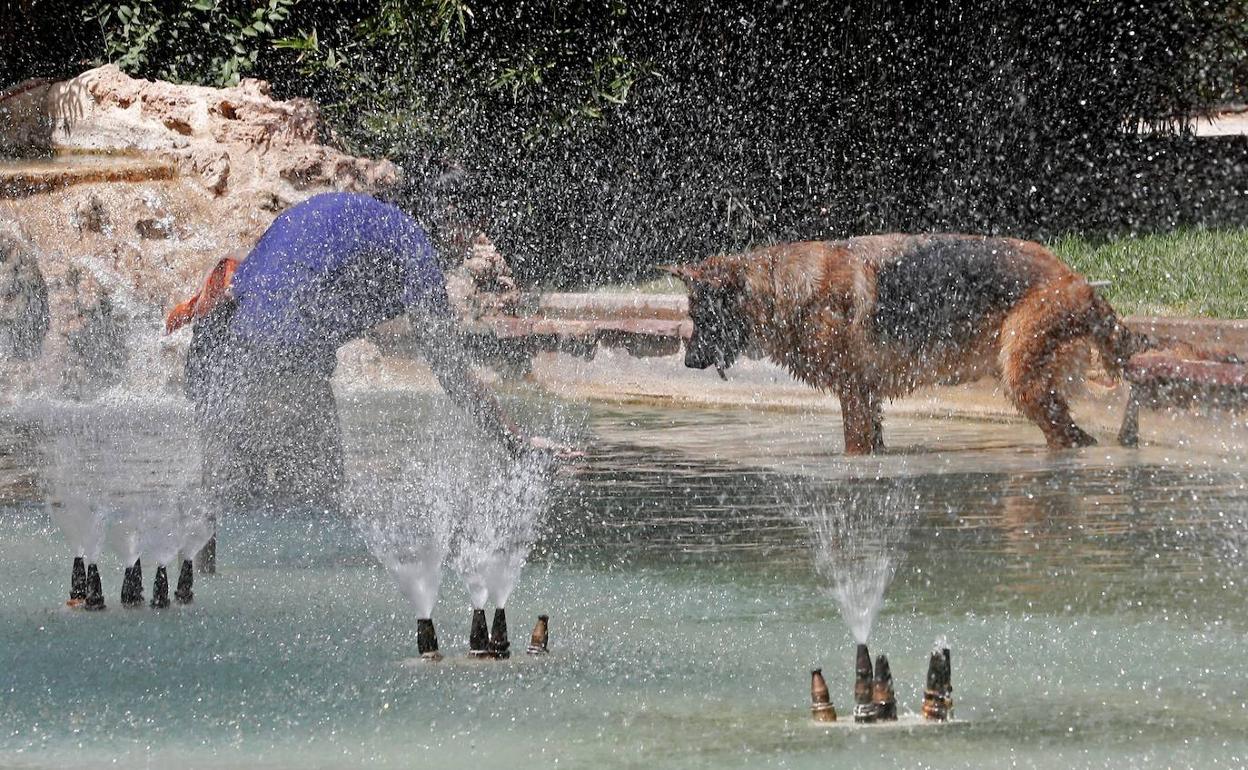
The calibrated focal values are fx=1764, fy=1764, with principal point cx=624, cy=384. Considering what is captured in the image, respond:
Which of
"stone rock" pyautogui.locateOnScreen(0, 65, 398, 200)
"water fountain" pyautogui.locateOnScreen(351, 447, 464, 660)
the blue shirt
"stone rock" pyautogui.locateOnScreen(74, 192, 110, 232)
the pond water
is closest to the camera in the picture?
the pond water

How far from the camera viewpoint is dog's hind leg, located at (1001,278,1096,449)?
27.9 feet

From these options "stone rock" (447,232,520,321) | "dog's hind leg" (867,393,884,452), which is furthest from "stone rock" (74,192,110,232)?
"dog's hind leg" (867,393,884,452)

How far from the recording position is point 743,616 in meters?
5.09

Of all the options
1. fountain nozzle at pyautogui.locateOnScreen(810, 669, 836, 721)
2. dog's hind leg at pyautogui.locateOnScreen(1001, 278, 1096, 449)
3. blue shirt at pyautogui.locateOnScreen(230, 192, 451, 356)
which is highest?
blue shirt at pyautogui.locateOnScreen(230, 192, 451, 356)

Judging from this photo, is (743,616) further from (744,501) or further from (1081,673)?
(744,501)

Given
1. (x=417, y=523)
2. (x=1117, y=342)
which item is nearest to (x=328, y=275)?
(x=417, y=523)

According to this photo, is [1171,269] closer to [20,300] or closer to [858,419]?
[858,419]

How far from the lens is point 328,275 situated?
6297mm

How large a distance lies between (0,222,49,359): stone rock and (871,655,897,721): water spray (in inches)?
365

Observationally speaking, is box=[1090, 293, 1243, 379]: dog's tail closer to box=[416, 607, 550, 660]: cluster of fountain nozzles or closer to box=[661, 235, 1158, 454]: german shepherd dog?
box=[661, 235, 1158, 454]: german shepherd dog

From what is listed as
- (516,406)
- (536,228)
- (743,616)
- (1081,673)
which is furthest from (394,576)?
(536,228)

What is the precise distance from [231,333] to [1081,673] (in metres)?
3.28

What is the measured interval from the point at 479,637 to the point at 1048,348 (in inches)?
188

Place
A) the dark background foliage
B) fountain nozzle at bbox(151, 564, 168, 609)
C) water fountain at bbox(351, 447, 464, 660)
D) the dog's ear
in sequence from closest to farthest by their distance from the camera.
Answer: water fountain at bbox(351, 447, 464, 660) < fountain nozzle at bbox(151, 564, 168, 609) < the dog's ear < the dark background foliage
